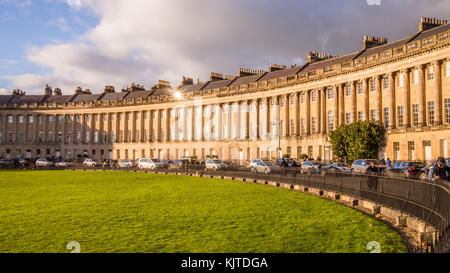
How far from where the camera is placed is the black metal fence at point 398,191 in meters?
9.56

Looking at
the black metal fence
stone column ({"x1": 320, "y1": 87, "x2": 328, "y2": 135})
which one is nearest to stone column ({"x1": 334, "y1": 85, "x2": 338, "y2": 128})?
stone column ({"x1": 320, "y1": 87, "x2": 328, "y2": 135})

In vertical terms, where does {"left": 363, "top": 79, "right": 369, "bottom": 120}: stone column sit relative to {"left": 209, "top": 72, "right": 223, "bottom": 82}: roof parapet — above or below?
below

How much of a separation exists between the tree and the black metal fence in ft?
67.6

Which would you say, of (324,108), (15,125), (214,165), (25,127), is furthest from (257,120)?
(15,125)

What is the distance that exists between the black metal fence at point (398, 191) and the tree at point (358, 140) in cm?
2060

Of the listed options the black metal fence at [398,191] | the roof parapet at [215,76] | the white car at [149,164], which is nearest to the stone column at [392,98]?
the black metal fence at [398,191]

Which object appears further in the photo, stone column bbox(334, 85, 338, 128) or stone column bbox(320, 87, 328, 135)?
stone column bbox(320, 87, 328, 135)

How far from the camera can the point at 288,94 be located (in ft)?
226

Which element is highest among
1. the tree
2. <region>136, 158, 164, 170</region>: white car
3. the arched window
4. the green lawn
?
the arched window

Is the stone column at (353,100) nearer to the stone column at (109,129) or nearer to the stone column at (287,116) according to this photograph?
the stone column at (287,116)

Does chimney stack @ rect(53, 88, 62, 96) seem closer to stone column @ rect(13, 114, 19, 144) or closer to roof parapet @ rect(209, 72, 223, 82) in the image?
stone column @ rect(13, 114, 19, 144)

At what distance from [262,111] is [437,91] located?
33.7m

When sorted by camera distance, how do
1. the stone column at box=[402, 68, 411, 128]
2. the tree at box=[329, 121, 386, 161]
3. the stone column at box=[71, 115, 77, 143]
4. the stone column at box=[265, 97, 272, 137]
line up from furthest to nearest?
the stone column at box=[71, 115, 77, 143]
the stone column at box=[265, 97, 272, 137]
the stone column at box=[402, 68, 411, 128]
the tree at box=[329, 121, 386, 161]

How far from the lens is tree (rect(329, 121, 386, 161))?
45594 millimetres
